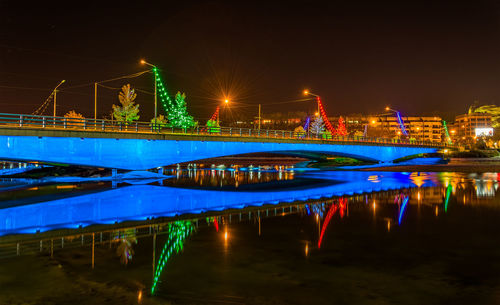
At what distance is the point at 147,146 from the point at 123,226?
2811 cm

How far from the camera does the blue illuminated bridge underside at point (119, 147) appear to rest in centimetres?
3362

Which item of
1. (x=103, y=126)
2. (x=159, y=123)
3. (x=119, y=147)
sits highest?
(x=159, y=123)

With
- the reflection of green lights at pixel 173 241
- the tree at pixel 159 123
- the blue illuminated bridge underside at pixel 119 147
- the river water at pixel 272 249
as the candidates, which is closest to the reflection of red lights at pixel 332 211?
the river water at pixel 272 249

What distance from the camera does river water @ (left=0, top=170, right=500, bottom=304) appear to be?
24.8ft

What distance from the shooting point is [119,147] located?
3938 cm

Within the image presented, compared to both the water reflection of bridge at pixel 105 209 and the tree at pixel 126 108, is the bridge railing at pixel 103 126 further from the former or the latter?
the tree at pixel 126 108

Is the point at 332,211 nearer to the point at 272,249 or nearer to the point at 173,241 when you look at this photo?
the point at 272,249

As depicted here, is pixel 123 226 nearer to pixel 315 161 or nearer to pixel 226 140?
pixel 226 140

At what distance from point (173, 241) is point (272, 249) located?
118 inches

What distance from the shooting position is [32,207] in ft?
64.9

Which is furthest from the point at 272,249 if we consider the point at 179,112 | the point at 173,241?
the point at 179,112

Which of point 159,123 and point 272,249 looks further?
point 159,123

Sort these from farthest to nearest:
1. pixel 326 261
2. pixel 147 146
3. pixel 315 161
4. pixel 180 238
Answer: pixel 315 161, pixel 147 146, pixel 180 238, pixel 326 261

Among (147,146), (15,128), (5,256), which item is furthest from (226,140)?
(5,256)
